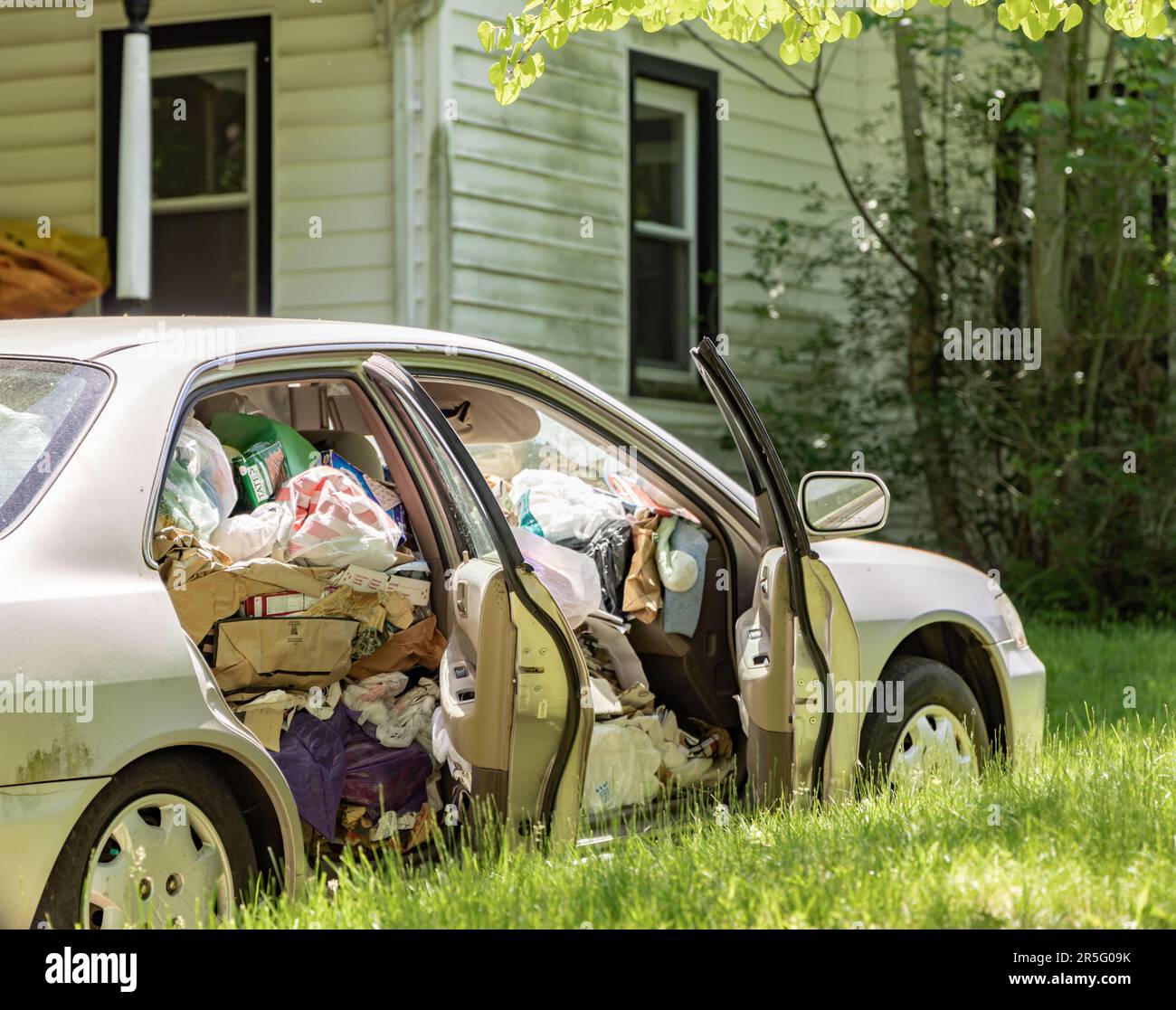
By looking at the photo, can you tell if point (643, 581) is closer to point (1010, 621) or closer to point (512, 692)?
point (512, 692)

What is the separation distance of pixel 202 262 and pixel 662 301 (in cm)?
327

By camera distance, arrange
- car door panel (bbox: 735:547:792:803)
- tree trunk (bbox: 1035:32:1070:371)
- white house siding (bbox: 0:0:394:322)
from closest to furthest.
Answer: car door panel (bbox: 735:547:792:803)
white house siding (bbox: 0:0:394:322)
tree trunk (bbox: 1035:32:1070:371)

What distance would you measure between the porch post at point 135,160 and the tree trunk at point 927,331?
16.7ft

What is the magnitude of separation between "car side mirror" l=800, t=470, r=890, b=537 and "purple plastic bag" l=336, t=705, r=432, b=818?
1194 mm

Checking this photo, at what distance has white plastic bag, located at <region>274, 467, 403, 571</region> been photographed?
3.92 metres

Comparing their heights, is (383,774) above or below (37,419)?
below

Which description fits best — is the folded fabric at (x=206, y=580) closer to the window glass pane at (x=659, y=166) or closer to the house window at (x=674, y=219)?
the house window at (x=674, y=219)

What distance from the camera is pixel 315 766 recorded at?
12.3 feet

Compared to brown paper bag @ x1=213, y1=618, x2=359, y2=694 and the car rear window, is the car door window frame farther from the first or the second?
brown paper bag @ x1=213, y1=618, x2=359, y2=694

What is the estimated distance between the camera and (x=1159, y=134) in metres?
9.95

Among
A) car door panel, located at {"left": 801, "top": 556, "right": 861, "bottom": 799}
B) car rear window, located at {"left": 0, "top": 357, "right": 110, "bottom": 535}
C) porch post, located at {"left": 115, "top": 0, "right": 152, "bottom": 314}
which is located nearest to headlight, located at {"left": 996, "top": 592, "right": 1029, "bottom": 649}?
car door panel, located at {"left": 801, "top": 556, "right": 861, "bottom": 799}

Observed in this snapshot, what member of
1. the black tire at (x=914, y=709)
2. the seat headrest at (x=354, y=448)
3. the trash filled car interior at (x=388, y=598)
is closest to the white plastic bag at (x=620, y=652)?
the trash filled car interior at (x=388, y=598)

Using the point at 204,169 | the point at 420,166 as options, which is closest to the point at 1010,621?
the point at 420,166

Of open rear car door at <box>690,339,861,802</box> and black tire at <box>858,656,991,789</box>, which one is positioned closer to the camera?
open rear car door at <box>690,339,861,802</box>
